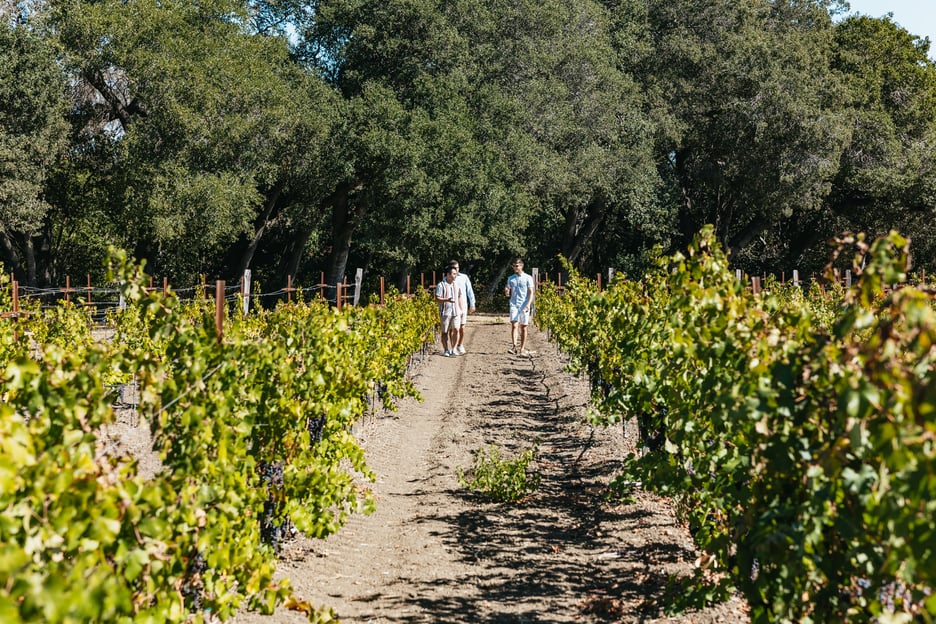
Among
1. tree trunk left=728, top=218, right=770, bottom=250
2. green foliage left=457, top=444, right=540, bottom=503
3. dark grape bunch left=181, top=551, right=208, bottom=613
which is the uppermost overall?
tree trunk left=728, top=218, right=770, bottom=250

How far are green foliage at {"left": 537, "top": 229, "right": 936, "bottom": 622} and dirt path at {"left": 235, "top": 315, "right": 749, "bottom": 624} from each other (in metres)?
0.55

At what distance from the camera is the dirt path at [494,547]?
4438mm

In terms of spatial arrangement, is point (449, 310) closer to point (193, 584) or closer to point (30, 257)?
point (193, 584)

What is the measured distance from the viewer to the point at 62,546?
262 centimetres

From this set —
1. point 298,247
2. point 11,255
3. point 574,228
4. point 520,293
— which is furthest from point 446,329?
point 574,228

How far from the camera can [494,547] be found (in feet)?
17.7

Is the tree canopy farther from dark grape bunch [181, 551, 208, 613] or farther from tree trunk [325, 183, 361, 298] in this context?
dark grape bunch [181, 551, 208, 613]

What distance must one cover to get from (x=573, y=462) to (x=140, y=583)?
4.90 m

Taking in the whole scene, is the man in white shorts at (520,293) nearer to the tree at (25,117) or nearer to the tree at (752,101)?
the tree at (25,117)

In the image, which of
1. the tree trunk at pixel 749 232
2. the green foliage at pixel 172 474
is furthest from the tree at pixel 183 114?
the green foliage at pixel 172 474

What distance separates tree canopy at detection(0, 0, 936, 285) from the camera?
20875mm

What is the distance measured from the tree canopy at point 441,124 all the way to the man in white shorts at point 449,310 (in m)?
8.34

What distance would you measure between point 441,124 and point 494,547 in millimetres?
18963

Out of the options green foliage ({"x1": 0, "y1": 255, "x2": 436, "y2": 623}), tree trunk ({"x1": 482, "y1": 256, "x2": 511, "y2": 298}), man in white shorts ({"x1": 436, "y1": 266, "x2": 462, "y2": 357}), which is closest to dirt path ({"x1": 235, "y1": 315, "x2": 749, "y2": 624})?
green foliage ({"x1": 0, "y1": 255, "x2": 436, "y2": 623})
